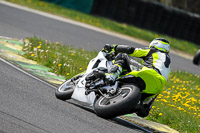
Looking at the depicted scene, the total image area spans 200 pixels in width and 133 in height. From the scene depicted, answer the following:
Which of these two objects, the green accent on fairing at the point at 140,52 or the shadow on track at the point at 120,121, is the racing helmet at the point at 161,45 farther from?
the shadow on track at the point at 120,121

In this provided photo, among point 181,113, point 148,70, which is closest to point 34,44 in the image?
point 181,113

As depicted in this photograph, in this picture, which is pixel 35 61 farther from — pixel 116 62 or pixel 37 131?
pixel 37 131

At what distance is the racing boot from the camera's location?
284 inches

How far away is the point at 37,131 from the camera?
5.75m

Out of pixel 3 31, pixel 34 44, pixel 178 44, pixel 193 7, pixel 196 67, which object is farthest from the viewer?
pixel 193 7

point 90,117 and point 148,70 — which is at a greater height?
point 148,70

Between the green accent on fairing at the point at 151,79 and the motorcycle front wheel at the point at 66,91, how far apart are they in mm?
1186

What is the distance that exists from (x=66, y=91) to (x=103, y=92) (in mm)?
842

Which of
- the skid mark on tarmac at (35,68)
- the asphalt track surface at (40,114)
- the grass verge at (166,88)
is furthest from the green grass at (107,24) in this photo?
the asphalt track surface at (40,114)

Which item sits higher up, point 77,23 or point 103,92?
point 103,92

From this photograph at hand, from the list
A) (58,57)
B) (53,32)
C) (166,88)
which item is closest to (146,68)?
(58,57)

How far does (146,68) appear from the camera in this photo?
287 inches

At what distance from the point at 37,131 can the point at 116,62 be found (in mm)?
2264

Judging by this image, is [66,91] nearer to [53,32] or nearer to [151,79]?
[151,79]
